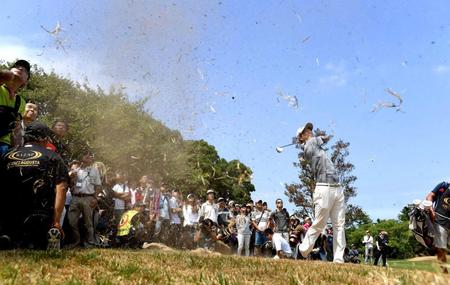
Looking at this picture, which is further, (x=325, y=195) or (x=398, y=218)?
(x=398, y=218)

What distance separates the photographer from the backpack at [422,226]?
8.79 metres

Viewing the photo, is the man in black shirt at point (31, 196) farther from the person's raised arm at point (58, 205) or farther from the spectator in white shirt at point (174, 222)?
the spectator in white shirt at point (174, 222)

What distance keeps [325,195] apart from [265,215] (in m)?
9.43

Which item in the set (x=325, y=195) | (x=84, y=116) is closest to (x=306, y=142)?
(x=325, y=195)

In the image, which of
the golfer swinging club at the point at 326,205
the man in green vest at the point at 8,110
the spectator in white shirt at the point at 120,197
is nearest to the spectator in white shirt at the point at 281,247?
the spectator in white shirt at the point at 120,197

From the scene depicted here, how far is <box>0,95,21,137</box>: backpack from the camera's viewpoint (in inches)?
245

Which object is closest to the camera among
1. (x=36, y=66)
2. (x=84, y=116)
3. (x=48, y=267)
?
(x=48, y=267)

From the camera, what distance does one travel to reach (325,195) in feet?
30.9

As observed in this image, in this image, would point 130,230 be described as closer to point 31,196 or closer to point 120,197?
point 120,197

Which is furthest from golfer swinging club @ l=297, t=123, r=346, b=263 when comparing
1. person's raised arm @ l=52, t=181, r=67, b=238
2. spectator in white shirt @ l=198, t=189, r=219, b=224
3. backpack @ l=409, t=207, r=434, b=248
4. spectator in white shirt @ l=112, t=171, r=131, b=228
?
spectator in white shirt @ l=198, t=189, r=219, b=224

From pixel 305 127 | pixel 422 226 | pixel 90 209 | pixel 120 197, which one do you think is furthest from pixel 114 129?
pixel 422 226

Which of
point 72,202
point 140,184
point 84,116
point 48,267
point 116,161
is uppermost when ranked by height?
point 84,116

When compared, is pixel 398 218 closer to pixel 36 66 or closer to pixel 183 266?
pixel 36 66

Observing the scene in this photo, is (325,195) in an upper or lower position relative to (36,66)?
lower
